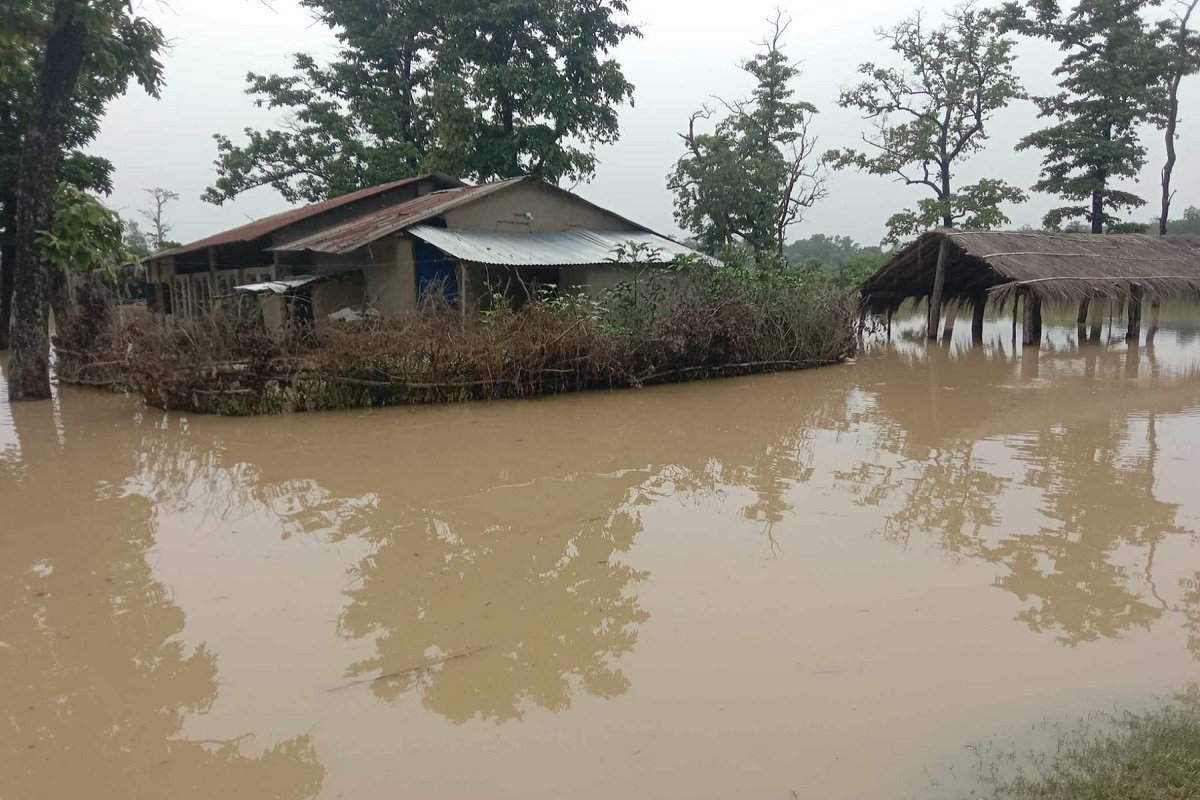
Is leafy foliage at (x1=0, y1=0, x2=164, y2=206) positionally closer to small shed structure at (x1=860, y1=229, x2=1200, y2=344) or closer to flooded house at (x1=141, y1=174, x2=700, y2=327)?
flooded house at (x1=141, y1=174, x2=700, y2=327)

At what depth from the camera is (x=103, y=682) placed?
10.1 feet

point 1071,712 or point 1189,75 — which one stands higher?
point 1189,75

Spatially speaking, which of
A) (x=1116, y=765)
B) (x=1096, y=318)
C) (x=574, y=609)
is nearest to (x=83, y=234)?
(x=574, y=609)

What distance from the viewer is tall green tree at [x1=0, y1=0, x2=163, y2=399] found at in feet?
30.0

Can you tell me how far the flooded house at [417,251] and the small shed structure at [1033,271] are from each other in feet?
18.4

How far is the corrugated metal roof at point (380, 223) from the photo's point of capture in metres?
12.2

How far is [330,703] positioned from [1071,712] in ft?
8.79

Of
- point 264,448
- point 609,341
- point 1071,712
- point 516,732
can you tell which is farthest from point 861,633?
point 609,341

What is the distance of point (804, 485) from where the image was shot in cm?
592

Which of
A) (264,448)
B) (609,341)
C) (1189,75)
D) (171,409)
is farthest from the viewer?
(1189,75)

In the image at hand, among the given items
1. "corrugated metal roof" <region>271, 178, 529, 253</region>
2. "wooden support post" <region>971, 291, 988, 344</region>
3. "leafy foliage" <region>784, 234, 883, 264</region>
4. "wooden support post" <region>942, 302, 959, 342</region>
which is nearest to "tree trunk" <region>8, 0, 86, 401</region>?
"corrugated metal roof" <region>271, 178, 529, 253</region>

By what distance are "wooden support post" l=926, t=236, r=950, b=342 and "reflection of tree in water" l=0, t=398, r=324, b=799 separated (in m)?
15.4

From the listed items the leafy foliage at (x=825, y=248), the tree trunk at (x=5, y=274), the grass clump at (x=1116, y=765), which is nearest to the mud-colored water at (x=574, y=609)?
the grass clump at (x=1116, y=765)

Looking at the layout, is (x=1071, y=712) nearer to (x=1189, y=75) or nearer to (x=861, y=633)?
(x=861, y=633)
